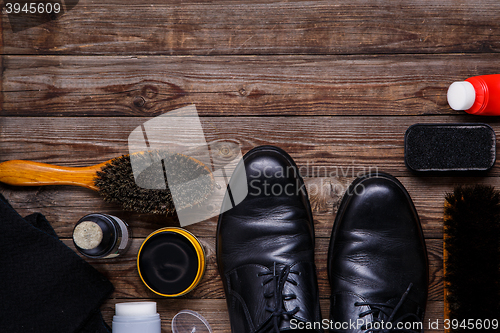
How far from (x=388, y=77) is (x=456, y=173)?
28 cm

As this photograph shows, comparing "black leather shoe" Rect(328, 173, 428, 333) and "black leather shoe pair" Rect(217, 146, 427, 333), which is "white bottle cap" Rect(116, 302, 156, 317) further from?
"black leather shoe" Rect(328, 173, 428, 333)

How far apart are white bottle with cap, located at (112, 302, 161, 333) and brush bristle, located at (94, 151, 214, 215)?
20 centimetres

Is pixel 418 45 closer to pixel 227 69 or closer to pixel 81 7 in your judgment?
pixel 227 69

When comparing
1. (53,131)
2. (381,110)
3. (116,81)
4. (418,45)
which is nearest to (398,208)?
(381,110)

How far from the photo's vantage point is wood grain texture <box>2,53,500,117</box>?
2.52ft

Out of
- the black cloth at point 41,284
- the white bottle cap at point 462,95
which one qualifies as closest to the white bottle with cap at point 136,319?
the black cloth at point 41,284

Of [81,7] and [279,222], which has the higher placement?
[81,7]

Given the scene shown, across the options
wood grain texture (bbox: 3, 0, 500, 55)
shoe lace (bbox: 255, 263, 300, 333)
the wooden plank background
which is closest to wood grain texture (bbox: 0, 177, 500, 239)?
the wooden plank background

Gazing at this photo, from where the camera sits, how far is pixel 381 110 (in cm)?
77

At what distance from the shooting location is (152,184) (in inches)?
26.7

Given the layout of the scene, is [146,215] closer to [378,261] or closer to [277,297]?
[277,297]

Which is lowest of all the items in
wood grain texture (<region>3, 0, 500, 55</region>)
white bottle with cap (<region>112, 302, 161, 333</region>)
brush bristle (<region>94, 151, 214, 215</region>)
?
white bottle with cap (<region>112, 302, 161, 333</region>)

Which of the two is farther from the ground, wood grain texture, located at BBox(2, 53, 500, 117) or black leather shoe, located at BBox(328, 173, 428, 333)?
wood grain texture, located at BBox(2, 53, 500, 117)

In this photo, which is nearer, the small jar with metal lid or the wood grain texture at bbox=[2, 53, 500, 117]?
the small jar with metal lid
